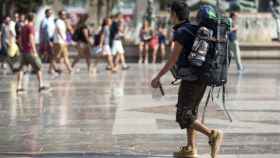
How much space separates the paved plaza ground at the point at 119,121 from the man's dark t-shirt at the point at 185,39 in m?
1.11

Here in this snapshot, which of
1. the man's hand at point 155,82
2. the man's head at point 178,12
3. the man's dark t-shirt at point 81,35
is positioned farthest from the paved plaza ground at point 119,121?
the man's dark t-shirt at point 81,35

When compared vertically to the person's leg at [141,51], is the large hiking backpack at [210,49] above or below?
above

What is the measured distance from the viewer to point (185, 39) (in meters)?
8.44

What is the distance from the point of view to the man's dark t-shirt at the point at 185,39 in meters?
8.44

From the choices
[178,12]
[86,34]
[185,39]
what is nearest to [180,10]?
[178,12]

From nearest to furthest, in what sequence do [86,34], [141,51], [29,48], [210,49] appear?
[210,49], [29,48], [86,34], [141,51]

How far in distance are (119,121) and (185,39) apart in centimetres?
349

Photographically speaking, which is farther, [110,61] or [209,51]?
[110,61]

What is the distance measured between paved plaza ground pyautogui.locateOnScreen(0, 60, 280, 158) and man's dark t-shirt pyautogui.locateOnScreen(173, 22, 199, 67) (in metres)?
1.11

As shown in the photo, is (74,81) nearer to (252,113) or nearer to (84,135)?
(252,113)

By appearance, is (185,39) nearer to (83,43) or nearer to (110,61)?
(110,61)

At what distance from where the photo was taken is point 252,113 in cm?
1236

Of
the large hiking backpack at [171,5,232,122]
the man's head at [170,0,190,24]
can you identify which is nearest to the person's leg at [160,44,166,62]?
the man's head at [170,0,190,24]

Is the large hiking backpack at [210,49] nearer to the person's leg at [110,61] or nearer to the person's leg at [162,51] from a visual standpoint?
the person's leg at [110,61]
